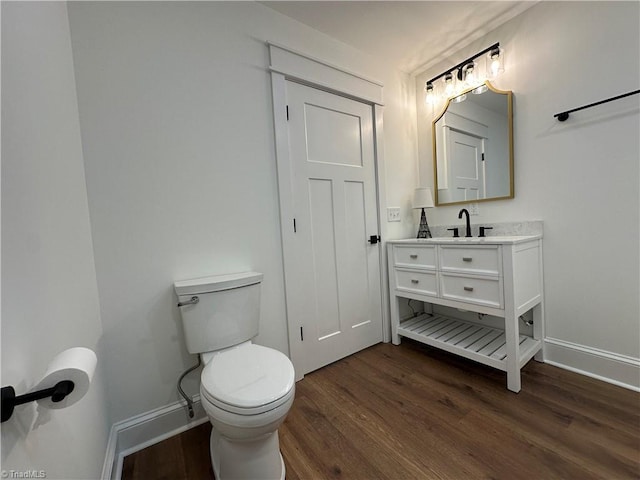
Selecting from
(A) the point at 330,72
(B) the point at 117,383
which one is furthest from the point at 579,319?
(B) the point at 117,383

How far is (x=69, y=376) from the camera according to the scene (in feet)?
1.63

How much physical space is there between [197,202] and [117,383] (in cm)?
89

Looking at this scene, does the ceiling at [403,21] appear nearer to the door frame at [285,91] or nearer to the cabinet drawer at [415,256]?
the door frame at [285,91]

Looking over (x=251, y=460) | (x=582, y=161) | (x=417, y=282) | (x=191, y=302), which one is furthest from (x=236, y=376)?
(x=582, y=161)

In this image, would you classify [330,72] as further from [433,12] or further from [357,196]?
[357,196]

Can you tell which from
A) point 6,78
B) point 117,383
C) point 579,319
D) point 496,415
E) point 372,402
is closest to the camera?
point 6,78

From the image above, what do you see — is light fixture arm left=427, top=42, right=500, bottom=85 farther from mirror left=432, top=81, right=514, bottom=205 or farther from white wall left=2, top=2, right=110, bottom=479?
white wall left=2, top=2, right=110, bottom=479

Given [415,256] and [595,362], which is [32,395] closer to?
[415,256]

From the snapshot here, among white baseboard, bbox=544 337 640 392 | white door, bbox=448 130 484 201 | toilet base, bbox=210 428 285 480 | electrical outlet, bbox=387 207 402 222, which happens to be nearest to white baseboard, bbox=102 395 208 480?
toilet base, bbox=210 428 285 480

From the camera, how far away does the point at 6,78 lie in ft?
1.82

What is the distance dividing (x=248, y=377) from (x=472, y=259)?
4.48 feet

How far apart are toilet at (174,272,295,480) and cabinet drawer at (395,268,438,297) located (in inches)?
44.9

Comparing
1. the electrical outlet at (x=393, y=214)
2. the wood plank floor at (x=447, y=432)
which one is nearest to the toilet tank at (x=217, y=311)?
the wood plank floor at (x=447, y=432)

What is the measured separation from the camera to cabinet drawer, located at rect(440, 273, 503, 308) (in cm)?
148
